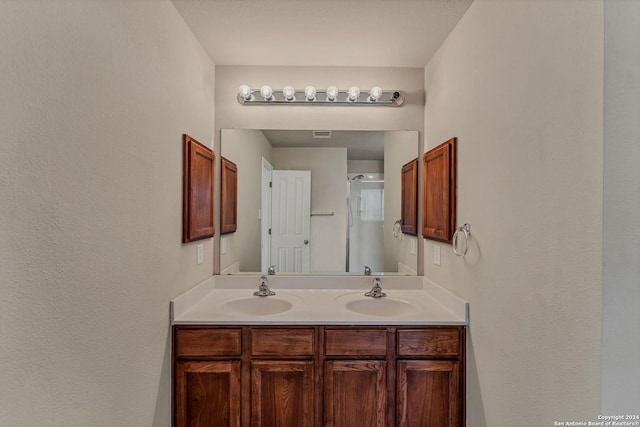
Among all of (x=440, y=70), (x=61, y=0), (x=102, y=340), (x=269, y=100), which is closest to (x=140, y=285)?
(x=102, y=340)

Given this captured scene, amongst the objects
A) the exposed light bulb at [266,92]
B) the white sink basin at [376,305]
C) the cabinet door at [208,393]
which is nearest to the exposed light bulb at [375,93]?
the exposed light bulb at [266,92]

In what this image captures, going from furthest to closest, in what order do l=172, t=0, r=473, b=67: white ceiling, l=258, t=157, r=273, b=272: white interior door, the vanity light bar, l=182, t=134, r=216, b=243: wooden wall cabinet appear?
l=258, t=157, r=273, b=272: white interior door → the vanity light bar → l=182, t=134, r=216, b=243: wooden wall cabinet → l=172, t=0, r=473, b=67: white ceiling

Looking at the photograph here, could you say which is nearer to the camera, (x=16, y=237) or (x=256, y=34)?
(x=16, y=237)

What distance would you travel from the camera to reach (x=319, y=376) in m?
1.61

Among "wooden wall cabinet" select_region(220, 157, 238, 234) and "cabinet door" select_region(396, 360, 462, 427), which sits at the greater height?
"wooden wall cabinet" select_region(220, 157, 238, 234)

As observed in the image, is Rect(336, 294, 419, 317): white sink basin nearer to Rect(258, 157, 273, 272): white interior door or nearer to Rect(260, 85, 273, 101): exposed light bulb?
Rect(258, 157, 273, 272): white interior door

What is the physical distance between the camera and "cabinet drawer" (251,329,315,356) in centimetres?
162

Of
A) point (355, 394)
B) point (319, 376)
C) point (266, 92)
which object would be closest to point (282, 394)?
point (319, 376)

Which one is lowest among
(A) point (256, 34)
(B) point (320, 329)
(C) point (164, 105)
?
(B) point (320, 329)

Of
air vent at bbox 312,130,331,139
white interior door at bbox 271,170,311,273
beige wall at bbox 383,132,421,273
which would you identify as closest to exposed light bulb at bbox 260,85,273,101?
air vent at bbox 312,130,331,139

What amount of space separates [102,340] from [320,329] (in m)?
0.95

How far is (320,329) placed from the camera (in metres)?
1.62

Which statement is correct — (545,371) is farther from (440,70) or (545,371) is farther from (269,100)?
(269,100)

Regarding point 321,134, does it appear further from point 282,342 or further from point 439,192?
point 282,342
